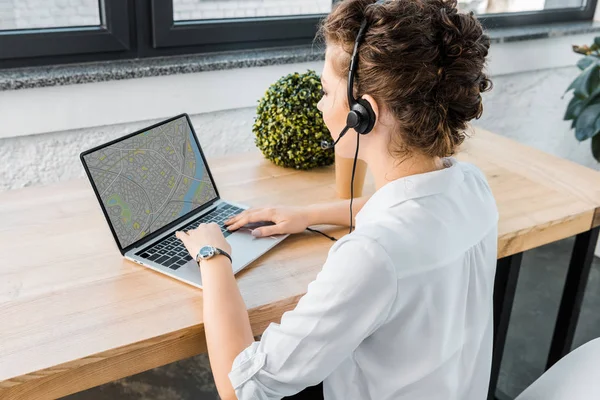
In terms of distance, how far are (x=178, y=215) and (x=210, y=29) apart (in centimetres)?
84

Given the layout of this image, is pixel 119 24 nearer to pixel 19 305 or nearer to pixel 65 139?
pixel 65 139

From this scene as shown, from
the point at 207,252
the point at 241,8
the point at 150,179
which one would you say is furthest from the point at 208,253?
the point at 241,8

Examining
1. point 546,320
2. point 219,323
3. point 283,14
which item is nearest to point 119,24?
point 283,14

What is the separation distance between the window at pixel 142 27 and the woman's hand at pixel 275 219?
0.78m

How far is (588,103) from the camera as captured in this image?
86.6 inches

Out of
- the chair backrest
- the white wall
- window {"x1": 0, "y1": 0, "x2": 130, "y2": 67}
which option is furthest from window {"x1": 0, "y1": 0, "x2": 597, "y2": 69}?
the chair backrest

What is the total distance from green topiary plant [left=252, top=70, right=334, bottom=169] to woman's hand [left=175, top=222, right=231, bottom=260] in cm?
36

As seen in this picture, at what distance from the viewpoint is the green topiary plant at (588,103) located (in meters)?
2.17

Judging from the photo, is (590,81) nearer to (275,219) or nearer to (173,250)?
(275,219)

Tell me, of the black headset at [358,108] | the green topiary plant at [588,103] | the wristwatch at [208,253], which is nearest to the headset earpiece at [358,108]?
the black headset at [358,108]

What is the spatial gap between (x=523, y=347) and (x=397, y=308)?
1.38 meters

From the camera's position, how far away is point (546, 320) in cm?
217

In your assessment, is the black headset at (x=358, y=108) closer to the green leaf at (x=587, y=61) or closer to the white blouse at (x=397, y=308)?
the white blouse at (x=397, y=308)

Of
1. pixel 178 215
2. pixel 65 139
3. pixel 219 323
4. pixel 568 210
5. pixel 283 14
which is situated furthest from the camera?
pixel 283 14
